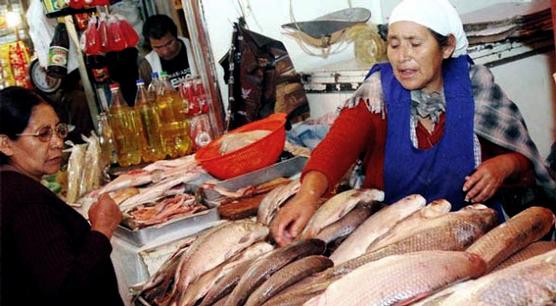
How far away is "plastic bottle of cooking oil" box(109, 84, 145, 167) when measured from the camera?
5.09 meters

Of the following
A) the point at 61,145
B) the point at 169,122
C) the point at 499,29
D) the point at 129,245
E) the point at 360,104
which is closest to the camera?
the point at 61,145

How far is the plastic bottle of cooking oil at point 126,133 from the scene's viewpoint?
509 cm

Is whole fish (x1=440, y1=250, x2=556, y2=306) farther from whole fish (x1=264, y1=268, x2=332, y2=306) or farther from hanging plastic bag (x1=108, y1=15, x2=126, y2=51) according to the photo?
hanging plastic bag (x1=108, y1=15, x2=126, y2=51)

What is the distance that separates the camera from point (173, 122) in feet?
16.7

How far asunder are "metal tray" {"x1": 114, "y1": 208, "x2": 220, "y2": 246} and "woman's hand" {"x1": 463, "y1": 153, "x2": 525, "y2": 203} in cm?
147

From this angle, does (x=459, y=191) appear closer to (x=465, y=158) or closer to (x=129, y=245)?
(x=465, y=158)

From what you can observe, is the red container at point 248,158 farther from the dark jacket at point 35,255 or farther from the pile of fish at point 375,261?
the dark jacket at point 35,255

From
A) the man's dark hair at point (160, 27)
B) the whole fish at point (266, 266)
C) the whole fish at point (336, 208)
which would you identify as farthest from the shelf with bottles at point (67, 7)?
the whole fish at point (266, 266)

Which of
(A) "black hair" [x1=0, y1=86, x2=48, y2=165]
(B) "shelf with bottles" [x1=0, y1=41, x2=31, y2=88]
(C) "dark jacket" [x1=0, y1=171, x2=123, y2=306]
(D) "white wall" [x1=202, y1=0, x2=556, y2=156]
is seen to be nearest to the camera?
(C) "dark jacket" [x1=0, y1=171, x2=123, y2=306]

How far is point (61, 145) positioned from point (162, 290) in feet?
2.82

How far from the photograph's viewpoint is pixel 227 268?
2.25 meters

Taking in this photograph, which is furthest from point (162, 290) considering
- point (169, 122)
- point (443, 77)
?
point (169, 122)

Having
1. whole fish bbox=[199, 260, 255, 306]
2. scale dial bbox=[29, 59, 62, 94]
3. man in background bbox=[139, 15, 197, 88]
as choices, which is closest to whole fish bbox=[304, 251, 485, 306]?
whole fish bbox=[199, 260, 255, 306]

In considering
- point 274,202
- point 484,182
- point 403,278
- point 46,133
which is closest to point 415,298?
point 403,278
